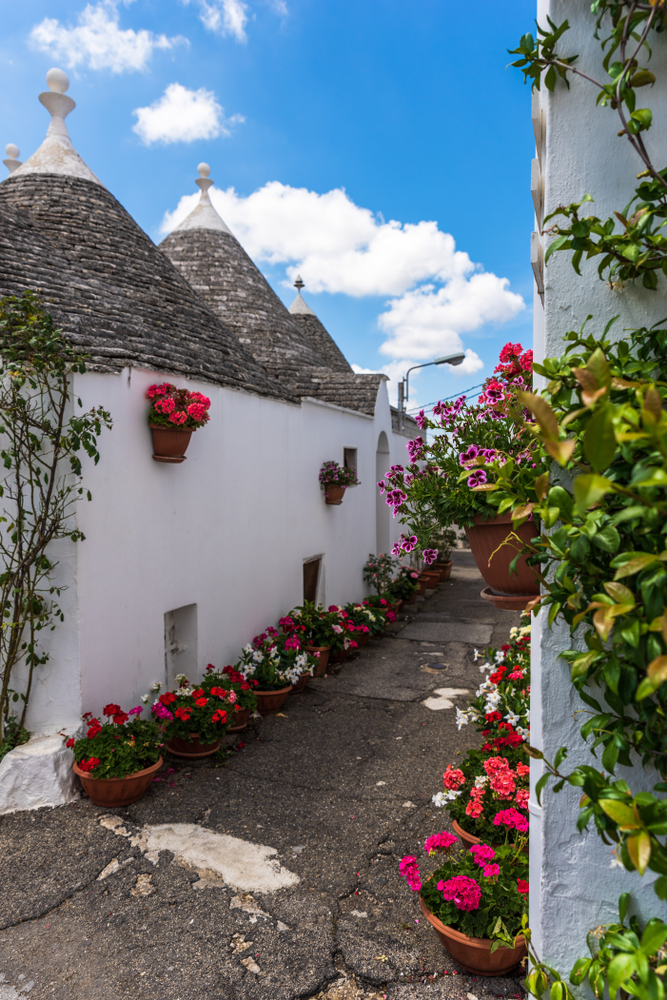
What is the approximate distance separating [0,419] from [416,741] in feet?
14.9

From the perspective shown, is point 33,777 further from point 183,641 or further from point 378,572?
point 378,572

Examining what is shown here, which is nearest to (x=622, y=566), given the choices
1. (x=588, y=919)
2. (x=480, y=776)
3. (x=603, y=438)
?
(x=603, y=438)

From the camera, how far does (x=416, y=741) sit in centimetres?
574

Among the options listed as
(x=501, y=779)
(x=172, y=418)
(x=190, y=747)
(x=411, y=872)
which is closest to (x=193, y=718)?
(x=190, y=747)

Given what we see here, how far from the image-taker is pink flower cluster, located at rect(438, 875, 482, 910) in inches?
110

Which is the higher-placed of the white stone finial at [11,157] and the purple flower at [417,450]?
the white stone finial at [11,157]

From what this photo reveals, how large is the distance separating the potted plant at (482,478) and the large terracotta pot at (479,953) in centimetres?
164

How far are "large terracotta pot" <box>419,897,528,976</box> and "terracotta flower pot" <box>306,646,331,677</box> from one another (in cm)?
483

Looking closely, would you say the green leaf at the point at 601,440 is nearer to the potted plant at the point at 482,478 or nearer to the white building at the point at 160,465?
the potted plant at the point at 482,478

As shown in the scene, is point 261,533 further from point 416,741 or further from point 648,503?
point 648,503

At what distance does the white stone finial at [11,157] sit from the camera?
11227mm

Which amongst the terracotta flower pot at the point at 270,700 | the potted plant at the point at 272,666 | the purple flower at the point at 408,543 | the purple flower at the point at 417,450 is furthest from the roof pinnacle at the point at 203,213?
the purple flower at the point at 408,543

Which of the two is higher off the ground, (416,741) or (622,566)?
(622,566)

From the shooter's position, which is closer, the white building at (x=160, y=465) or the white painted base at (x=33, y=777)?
the white painted base at (x=33, y=777)
